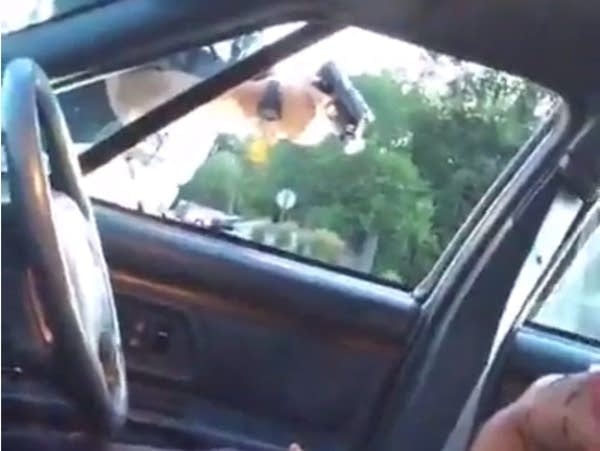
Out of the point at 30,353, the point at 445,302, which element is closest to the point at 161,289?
the point at 445,302

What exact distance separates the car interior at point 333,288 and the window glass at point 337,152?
0.03 m

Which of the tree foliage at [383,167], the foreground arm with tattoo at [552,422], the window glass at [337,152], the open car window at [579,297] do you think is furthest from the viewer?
the open car window at [579,297]

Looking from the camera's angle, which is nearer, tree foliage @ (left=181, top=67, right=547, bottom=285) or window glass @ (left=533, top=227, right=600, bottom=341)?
tree foliage @ (left=181, top=67, right=547, bottom=285)

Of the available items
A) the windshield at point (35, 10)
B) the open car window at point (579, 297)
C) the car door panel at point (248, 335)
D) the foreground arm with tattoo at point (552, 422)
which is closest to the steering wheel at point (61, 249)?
the windshield at point (35, 10)

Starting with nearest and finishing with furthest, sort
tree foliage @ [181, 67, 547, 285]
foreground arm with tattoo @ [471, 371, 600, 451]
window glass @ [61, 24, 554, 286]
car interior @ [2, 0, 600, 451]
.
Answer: foreground arm with tattoo @ [471, 371, 600, 451] < car interior @ [2, 0, 600, 451] < window glass @ [61, 24, 554, 286] < tree foliage @ [181, 67, 547, 285]

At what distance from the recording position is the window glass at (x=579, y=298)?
94.0 inches

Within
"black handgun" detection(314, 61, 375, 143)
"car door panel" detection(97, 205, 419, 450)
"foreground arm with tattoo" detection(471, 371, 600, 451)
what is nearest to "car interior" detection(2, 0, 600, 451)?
"car door panel" detection(97, 205, 419, 450)

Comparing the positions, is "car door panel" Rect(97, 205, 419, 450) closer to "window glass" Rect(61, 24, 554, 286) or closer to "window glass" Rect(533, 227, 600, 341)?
"window glass" Rect(61, 24, 554, 286)

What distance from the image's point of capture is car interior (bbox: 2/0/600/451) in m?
1.97

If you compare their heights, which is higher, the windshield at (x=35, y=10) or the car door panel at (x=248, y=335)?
the windshield at (x=35, y=10)

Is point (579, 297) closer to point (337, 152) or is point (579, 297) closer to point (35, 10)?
point (337, 152)

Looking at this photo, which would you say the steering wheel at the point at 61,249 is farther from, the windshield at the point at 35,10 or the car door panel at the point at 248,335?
the car door panel at the point at 248,335

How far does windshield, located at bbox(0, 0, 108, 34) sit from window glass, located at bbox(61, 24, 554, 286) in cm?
19

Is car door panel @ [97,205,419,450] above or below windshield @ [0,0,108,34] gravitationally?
below
